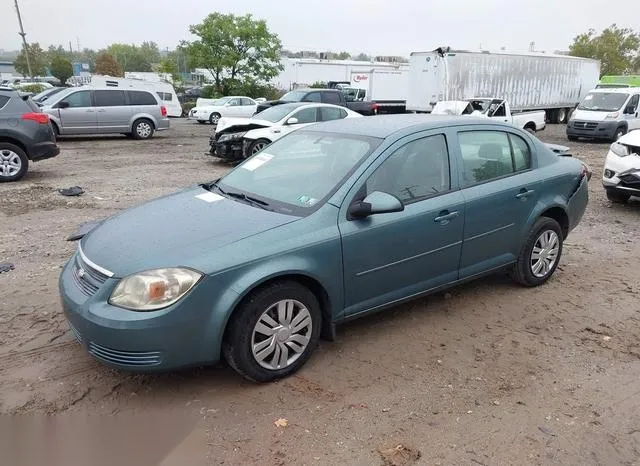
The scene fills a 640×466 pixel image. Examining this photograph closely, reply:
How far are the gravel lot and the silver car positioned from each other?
→ 12265 millimetres

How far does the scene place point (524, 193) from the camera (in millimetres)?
4594

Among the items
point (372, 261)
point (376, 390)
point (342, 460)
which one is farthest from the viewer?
point (372, 261)

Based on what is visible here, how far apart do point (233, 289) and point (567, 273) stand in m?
3.84

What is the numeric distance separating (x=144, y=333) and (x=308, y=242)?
110 centimetres

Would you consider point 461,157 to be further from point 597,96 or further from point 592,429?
point 597,96

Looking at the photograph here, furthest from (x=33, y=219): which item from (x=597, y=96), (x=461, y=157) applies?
(x=597, y=96)

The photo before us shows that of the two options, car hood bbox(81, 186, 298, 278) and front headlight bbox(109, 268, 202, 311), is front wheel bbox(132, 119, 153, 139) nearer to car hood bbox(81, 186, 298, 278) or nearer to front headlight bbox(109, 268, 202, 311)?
car hood bbox(81, 186, 298, 278)

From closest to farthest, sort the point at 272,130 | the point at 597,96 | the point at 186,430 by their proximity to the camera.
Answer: the point at 186,430 → the point at 272,130 → the point at 597,96

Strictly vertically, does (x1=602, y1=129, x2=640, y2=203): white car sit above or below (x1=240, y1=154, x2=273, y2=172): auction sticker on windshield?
below

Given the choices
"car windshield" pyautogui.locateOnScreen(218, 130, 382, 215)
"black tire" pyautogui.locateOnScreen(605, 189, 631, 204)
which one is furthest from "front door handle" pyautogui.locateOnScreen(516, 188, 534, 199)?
"black tire" pyautogui.locateOnScreen(605, 189, 631, 204)

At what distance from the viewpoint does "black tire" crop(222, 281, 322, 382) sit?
316 cm

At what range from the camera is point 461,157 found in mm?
4258

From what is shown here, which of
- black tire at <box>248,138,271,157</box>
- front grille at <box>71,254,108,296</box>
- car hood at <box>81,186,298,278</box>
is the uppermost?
car hood at <box>81,186,298,278</box>

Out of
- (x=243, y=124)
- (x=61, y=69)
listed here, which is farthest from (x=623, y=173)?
(x=61, y=69)
